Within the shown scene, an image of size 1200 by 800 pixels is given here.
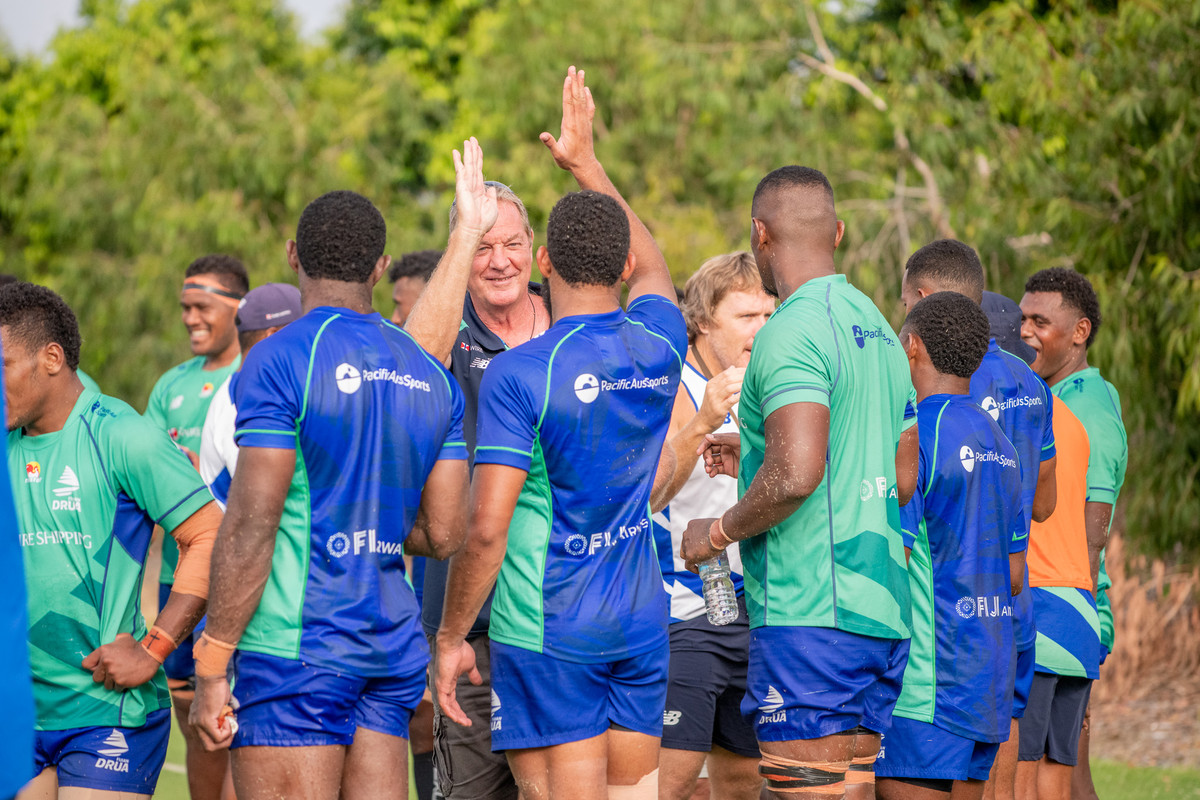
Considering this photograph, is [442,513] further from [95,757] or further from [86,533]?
[95,757]

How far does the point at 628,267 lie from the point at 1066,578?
8.51ft

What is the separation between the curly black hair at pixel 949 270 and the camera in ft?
16.5

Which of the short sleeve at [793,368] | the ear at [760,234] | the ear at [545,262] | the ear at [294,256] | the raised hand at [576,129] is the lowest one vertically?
the short sleeve at [793,368]

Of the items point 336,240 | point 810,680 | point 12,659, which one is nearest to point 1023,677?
point 810,680

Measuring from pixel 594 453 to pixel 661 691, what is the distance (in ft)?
2.73

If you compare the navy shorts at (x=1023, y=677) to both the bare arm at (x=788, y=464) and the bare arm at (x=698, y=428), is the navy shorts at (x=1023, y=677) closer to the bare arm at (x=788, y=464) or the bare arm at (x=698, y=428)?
the bare arm at (x=698, y=428)

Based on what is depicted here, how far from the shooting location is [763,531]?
3.65 m

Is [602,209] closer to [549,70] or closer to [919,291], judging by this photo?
[919,291]

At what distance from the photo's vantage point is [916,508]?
412cm

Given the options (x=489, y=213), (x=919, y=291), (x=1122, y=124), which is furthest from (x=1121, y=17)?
(x=489, y=213)

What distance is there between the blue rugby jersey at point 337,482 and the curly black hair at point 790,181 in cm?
135

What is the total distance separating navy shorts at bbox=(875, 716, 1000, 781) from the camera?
4.07 m

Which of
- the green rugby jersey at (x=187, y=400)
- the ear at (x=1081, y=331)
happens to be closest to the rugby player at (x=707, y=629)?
the ear at (x=1081, y=331)

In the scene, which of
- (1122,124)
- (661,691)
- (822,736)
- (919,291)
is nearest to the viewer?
(822,736)
